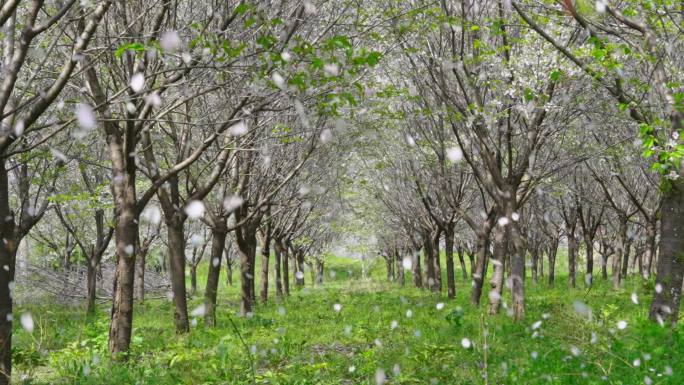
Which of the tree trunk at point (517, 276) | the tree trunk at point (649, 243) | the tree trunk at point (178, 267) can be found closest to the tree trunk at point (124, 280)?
the tree trunk at point (178, 267)

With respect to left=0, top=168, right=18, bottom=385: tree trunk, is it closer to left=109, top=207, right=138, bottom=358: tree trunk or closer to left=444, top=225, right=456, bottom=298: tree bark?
left=109, top=207, right=138, bottom=358: tree trunk

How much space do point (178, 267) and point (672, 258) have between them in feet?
28.8

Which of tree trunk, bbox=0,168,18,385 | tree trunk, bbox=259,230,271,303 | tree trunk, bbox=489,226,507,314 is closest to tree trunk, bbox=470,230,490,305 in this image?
tree trunk, bbox=489,226,507,314

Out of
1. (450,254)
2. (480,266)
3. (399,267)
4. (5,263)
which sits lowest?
(399,267)

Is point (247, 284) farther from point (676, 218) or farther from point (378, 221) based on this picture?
point (378, 221)

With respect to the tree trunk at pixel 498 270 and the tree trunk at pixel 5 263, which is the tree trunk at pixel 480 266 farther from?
the tree trunk at pixel 5 263

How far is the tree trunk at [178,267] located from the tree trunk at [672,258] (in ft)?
27.7

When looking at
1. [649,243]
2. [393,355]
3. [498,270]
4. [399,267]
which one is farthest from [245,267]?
[399,267]

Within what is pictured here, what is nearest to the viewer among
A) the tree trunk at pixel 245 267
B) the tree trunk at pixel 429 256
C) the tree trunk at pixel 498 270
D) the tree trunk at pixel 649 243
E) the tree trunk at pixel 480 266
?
the tree trunk at pixel 498 270

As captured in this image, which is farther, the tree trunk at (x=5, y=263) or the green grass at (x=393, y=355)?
the green grass at (x=393, y=355)

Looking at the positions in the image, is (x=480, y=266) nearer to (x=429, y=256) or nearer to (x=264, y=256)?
(x=429, y=256)

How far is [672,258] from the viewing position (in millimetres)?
8125

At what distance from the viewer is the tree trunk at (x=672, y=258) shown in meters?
8.06

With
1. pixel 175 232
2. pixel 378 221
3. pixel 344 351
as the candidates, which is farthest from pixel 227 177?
pixel 378 221
